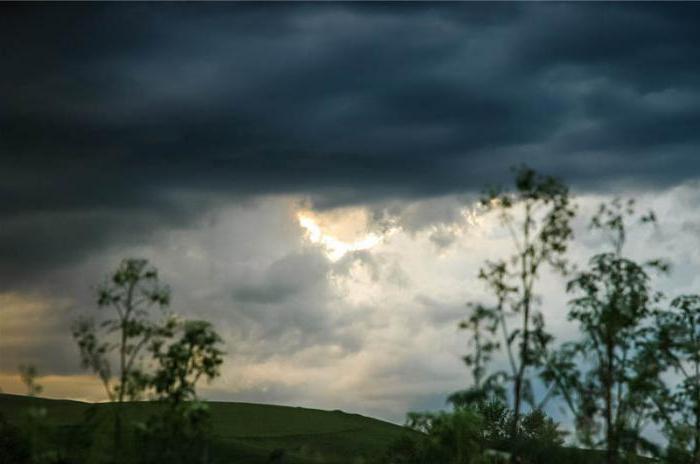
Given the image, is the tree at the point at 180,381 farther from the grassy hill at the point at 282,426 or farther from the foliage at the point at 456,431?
the grassy hill at the point at 282,426

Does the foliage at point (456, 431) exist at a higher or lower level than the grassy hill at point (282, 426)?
lower

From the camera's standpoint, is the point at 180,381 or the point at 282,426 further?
the point at 282,426

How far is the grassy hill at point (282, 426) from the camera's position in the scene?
105250mm

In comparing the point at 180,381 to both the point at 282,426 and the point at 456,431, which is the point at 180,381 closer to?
the point at 456,431

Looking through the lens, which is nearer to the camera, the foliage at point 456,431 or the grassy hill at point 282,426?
the foliage at point 456,431

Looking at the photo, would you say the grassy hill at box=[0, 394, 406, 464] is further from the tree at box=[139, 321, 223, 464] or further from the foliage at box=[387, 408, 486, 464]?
the tree at box=[139, 321, 223, 464]

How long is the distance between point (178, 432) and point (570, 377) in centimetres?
1328

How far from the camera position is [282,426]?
12119 cm

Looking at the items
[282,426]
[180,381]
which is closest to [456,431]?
[180,381]

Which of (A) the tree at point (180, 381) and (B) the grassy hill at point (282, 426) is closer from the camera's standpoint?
(A) the tree at point (180, 381)

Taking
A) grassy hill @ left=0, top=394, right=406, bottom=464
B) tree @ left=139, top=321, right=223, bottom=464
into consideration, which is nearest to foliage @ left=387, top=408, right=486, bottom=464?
tree @ left=139, top=321, right=223, bottom=464

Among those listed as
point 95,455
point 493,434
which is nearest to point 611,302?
point 95,455

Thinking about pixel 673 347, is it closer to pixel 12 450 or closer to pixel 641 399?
pixel 641 399

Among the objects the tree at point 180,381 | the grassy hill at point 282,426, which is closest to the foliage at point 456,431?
the tree at point 180,381
